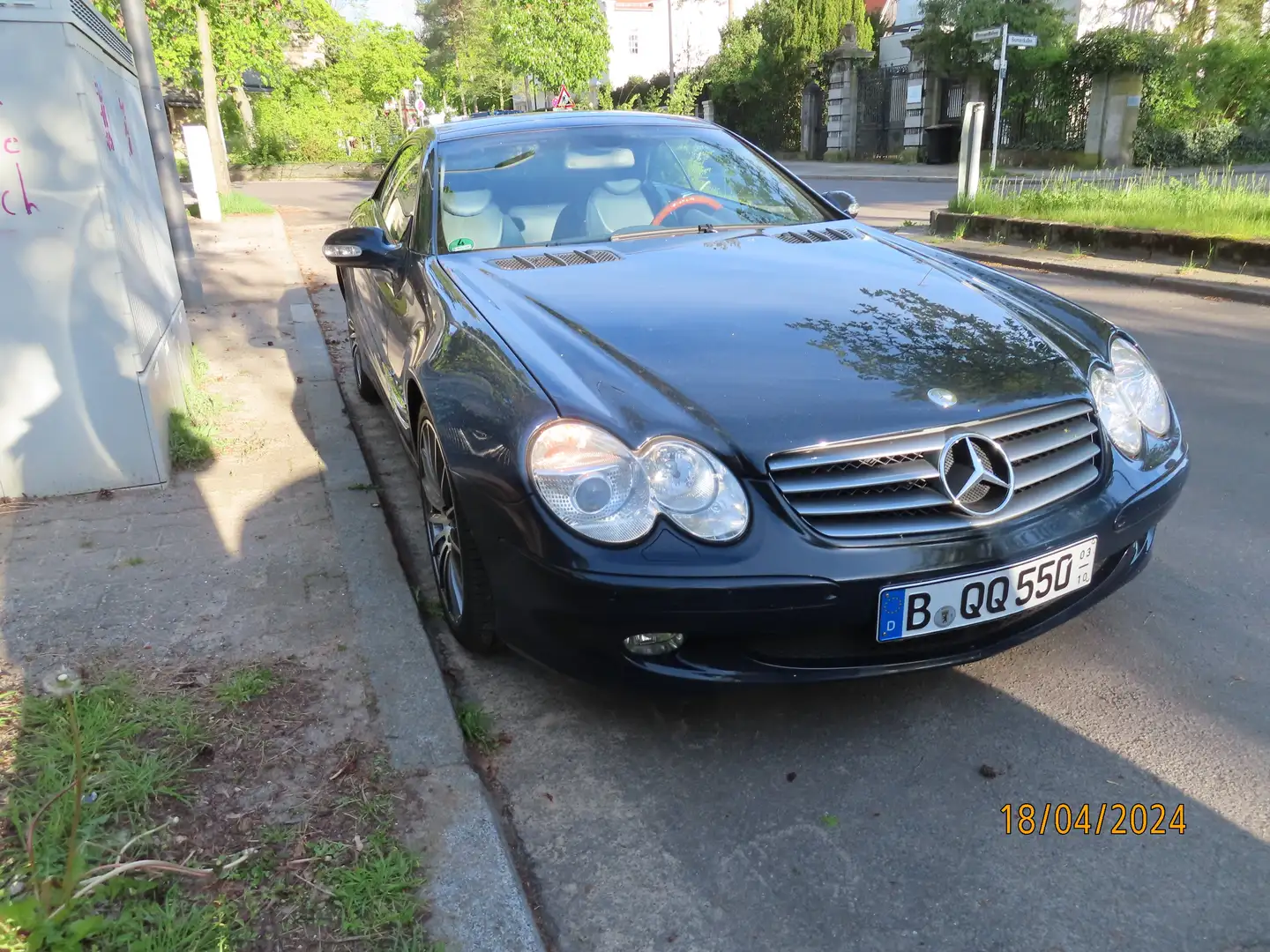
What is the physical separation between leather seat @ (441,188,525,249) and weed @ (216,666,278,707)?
1.67 meters

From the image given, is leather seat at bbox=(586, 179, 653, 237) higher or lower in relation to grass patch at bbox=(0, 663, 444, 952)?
higher

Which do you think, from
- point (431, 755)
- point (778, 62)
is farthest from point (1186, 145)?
point (431, 755)

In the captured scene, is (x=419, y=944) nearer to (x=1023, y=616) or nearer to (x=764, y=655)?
(x=764, y=655)

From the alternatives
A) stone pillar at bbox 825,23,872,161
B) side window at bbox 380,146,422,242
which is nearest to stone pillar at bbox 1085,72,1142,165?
stone pillar at bbox 825,23,872,161

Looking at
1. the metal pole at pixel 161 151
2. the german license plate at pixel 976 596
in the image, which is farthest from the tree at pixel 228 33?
the german license plate at pixel 976 596

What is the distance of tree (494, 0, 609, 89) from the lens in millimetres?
29328

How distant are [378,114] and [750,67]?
16.3m

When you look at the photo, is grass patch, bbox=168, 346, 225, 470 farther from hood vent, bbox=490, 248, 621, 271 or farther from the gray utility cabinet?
hood vent, bbox=490, 248, 621, 271

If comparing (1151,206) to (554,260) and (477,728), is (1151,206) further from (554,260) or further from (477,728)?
(477,728)

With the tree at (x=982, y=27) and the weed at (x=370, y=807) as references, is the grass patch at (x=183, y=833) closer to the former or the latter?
the weed at (x=370, y=807)

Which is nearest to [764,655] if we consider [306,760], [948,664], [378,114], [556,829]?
[948,664]

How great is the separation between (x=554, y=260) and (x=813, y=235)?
100cm

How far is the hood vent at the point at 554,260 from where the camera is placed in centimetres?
326

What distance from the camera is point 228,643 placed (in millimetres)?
Result: 2906
